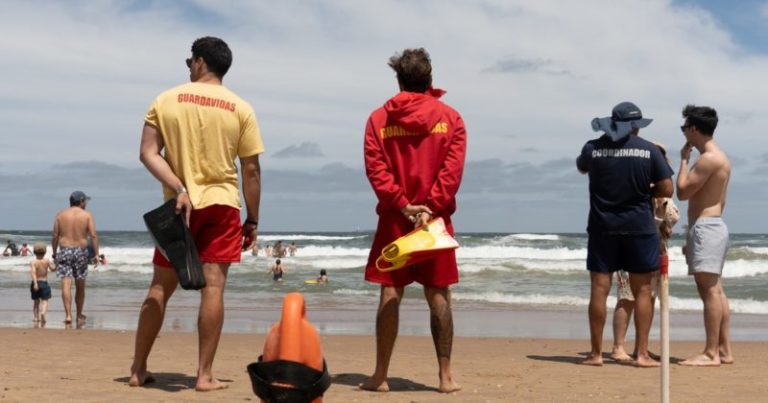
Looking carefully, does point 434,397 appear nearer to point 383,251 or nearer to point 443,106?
point 383,251

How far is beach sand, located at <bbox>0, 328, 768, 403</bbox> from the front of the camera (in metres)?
5.43

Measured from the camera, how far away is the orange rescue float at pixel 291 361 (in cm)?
220

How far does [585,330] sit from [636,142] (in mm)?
5004

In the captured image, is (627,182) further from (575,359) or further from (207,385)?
(207,385)

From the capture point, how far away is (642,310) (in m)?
7.07

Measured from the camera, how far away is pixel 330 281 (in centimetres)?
2520

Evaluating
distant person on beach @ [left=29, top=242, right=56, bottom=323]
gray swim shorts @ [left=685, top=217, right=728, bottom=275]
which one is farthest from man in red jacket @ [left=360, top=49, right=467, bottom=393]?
distant person on beach @ [left=29, top=242, right=56, bottom=323]

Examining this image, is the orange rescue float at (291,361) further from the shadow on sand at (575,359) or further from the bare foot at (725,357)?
the bare foot at (725,357)

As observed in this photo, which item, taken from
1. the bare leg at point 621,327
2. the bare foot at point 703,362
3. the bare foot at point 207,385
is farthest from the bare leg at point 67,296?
the bare foot at point 703,362

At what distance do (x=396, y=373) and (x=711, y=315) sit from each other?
2545 mm

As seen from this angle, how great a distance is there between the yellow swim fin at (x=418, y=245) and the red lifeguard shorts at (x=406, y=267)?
0.19 metres

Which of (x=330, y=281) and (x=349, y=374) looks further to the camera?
(x=330, y=281)

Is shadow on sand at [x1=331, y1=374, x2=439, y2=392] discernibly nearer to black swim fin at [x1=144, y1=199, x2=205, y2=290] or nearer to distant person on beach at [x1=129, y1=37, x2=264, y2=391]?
distant person on beach at [x1=129, y1=37, x2=264, y2=391]

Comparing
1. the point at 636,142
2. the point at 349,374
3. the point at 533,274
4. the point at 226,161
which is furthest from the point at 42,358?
the point at 533,274
